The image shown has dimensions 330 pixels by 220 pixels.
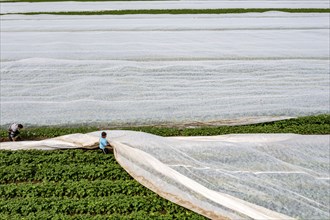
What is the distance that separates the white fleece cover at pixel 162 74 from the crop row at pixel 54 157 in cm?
135

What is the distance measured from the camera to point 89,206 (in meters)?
6.34

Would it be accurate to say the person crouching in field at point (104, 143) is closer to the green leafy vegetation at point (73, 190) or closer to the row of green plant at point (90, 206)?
the green leafy vegetation at point (73, 190)

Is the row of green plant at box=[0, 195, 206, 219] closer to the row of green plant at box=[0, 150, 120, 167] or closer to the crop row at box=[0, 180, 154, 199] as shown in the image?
the crop row at box=[0, 180, 154, 199]

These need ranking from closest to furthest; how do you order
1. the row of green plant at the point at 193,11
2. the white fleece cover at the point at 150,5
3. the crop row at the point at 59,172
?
the crop row at the point at 59,172 → the row of green plant at the point at 193,11 → the white fleece cover at the point at 150,5

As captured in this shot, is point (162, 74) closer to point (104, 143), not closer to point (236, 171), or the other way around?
point (104, 143)

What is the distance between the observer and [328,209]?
5582 millimetres

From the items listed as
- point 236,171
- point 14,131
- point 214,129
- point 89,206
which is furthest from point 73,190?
point 214,129

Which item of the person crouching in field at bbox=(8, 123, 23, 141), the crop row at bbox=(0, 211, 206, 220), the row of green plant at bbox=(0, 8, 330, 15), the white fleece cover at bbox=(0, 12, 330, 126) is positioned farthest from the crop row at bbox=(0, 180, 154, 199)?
the row of green plant at bbox=(0, 8, 330, 15)

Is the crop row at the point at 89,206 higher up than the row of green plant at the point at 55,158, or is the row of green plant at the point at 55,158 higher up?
the row of green plant at the point at 55,158

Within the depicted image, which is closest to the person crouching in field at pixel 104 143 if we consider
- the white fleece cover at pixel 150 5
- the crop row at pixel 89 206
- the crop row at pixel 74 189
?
the crop row at pixel 74 189

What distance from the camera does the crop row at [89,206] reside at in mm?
6270

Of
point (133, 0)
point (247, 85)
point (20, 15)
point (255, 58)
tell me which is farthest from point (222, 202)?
point (133, 0)

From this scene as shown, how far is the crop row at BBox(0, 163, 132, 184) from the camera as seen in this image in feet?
23.5

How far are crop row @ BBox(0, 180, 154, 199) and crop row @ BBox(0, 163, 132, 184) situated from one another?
0.25 metres
